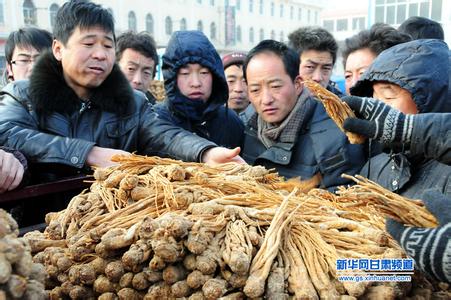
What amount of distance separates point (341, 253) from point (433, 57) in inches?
45.0

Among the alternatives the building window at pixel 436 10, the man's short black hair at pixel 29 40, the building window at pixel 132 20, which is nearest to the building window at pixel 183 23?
the building window at pixel 132 20

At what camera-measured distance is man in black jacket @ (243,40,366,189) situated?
259cm

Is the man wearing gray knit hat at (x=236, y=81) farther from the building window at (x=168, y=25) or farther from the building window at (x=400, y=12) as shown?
the building window at (x=168, y=25)

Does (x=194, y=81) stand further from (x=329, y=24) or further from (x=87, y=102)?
(x=329, y=24)

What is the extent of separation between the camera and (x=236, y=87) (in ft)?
14.6

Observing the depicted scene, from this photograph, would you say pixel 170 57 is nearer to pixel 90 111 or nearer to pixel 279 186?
pixel 90 111

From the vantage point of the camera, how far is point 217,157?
84.9 inches

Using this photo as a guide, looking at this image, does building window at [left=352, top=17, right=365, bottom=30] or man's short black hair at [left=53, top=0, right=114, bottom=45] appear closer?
man's short black hair at [left=53, top=0, right=114, bottom=45]

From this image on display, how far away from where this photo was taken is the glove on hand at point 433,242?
3.71 ft

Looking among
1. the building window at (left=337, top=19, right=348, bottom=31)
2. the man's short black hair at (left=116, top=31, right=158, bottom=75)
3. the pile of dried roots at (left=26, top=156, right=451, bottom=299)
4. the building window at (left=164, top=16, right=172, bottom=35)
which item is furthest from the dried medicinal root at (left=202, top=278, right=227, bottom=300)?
the building window at (left=337, top=19, right=348, bottom=31)

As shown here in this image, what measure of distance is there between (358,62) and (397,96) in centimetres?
145

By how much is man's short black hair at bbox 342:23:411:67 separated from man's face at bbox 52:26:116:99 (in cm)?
202

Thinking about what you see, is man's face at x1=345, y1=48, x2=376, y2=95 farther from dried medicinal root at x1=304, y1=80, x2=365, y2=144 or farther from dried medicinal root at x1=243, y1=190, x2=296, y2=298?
dried medicinal root at x1=243, y1=190, x2=296, y2=298

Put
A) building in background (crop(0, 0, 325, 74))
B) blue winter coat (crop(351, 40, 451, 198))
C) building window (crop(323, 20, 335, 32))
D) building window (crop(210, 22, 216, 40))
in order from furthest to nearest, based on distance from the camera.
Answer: building window (crop(323, 20, 335, 32)) → building window (crop(210, 22, 216, 40)) → building in background (crop(0, 0, 325, 74)) → blue winter coat (crop(351, 40, 451, 198))
